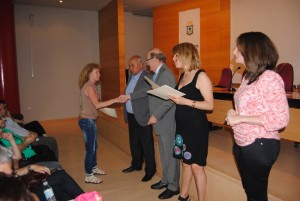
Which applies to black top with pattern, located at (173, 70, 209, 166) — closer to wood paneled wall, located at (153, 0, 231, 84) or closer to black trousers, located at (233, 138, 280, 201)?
black trousers, located at (233, 138, 280, 201)

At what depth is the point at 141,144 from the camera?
11.0ft

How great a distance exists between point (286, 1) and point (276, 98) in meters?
4.46

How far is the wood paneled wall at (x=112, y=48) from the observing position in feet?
19.0

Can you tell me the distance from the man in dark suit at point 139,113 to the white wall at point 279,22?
11.1 feet

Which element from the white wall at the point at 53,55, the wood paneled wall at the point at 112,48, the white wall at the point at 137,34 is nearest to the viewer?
the wood paneled wall at the point at 112,48

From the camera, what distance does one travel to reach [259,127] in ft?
4.65

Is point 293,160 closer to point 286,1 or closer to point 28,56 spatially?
point 286,1

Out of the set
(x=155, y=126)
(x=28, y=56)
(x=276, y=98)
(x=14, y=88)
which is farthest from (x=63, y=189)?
(x=28, y=56)

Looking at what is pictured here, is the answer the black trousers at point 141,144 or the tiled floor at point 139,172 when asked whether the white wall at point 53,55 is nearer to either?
the tiled floor at point 139,172

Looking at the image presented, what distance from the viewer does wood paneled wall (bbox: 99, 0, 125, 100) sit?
5.78 meters

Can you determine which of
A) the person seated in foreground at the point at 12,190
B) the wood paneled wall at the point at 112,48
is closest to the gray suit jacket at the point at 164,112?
the person seated in foreground at the point at 12,190

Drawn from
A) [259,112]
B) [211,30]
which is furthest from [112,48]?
[259,112]

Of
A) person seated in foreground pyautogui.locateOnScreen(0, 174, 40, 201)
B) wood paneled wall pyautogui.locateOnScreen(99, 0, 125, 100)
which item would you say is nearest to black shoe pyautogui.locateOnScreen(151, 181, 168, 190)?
person seated in foreground pyautogui.locateOnScreen(0, 174, 40, 201)

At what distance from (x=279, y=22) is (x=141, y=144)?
3761 millimetres
